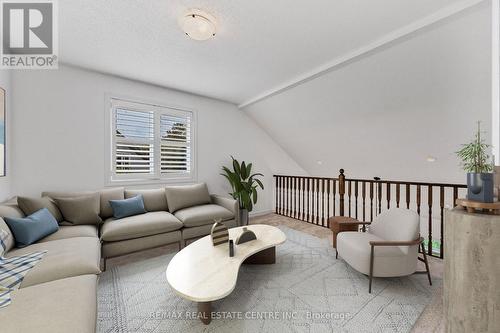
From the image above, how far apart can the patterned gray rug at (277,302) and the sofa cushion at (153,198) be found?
3.19ft

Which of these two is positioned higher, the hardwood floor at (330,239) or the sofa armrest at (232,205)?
the sofa armrest at (232,205)

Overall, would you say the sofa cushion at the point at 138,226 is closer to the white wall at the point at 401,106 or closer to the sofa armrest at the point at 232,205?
the sofa armrest at the point at 232,205

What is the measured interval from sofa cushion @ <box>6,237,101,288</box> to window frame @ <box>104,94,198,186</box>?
4.82 feet

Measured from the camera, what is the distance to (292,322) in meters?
1.61

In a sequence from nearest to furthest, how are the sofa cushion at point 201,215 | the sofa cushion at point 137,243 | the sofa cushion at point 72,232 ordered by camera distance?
the sofa cushion at point 72,232, the sofa cushion at point 137,243, the sofa cushion at point 201,215

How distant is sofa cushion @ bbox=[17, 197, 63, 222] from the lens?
90.7 inches

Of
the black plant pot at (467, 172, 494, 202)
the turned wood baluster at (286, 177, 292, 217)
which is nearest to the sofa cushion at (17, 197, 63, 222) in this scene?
the black plant pot at (467, 172, 494, 202)

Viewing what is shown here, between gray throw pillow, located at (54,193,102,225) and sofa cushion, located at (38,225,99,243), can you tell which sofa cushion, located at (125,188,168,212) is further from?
sofa cushion, located at (38,225,99,243)

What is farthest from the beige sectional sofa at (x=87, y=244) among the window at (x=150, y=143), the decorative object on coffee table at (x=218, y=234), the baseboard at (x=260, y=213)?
the baseboard at (x=260, y=213)

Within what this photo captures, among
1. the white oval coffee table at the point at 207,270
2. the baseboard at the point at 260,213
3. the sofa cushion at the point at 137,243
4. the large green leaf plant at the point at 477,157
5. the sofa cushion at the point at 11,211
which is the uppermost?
the large green leaf plant at the point at 477,157

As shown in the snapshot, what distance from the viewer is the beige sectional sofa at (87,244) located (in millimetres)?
1079

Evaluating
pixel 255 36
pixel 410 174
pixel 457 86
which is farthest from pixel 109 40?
pixel 410 174

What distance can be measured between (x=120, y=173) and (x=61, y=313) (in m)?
2.71

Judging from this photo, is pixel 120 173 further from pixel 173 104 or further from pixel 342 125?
pixel 342 125
